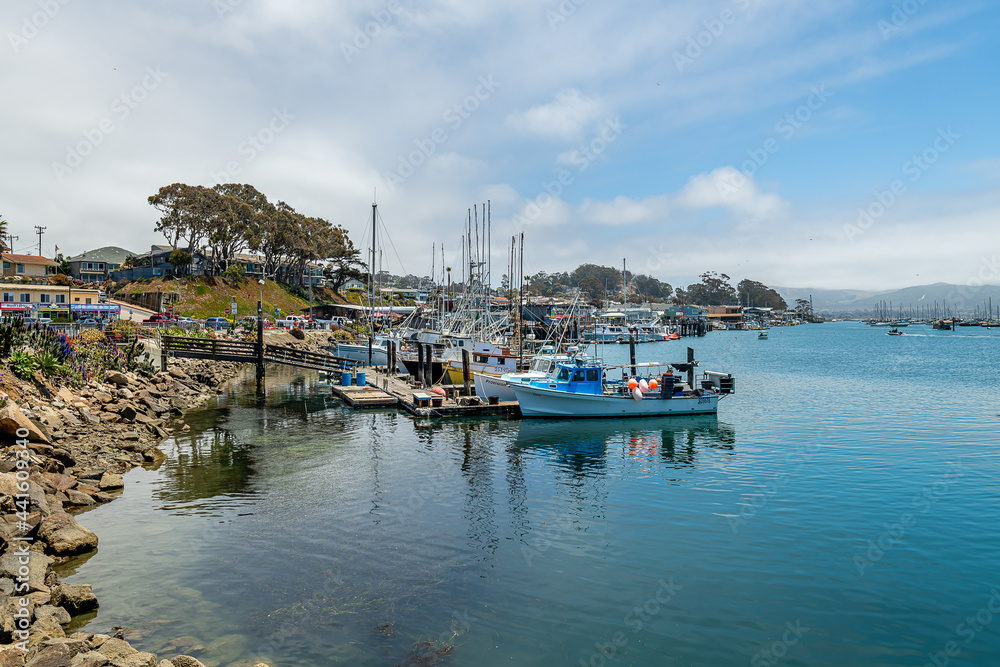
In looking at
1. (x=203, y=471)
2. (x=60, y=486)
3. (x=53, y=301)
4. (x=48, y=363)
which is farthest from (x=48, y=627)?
(x=53, y=301)

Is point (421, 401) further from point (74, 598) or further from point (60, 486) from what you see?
point (74, 598)

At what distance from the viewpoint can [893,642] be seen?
11109mm

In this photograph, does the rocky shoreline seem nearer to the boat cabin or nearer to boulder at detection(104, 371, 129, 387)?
boulder at detection(104, 371, 129, 387)

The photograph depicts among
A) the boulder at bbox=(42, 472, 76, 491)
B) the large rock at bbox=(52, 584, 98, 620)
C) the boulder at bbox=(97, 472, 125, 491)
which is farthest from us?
the boulder at bbox=(97, 472, 125, 491)

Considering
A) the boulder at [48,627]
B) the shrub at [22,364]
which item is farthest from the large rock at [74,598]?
the shrub at [22,364]

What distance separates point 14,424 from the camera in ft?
59.3

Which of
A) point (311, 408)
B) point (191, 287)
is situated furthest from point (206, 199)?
point (311, 408)

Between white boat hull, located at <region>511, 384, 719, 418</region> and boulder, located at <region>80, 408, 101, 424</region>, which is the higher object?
boulder, located at <region>80, 408, 101, 424</region>

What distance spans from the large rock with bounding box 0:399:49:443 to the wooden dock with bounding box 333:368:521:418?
19139 millimetres

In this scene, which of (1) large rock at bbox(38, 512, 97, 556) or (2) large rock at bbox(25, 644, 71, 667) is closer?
(2) large rock at bbox(25, 644, 71, 667)

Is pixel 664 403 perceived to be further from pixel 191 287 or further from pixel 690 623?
pixel 191 287

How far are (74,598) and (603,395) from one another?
27.7m

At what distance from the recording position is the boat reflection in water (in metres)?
27.0

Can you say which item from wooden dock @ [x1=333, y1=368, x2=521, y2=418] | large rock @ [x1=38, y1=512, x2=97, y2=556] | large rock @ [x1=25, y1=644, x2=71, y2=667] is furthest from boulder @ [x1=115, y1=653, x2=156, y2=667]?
wooden dock @ [x1=333, y1=368, x2=521, y2=418]
